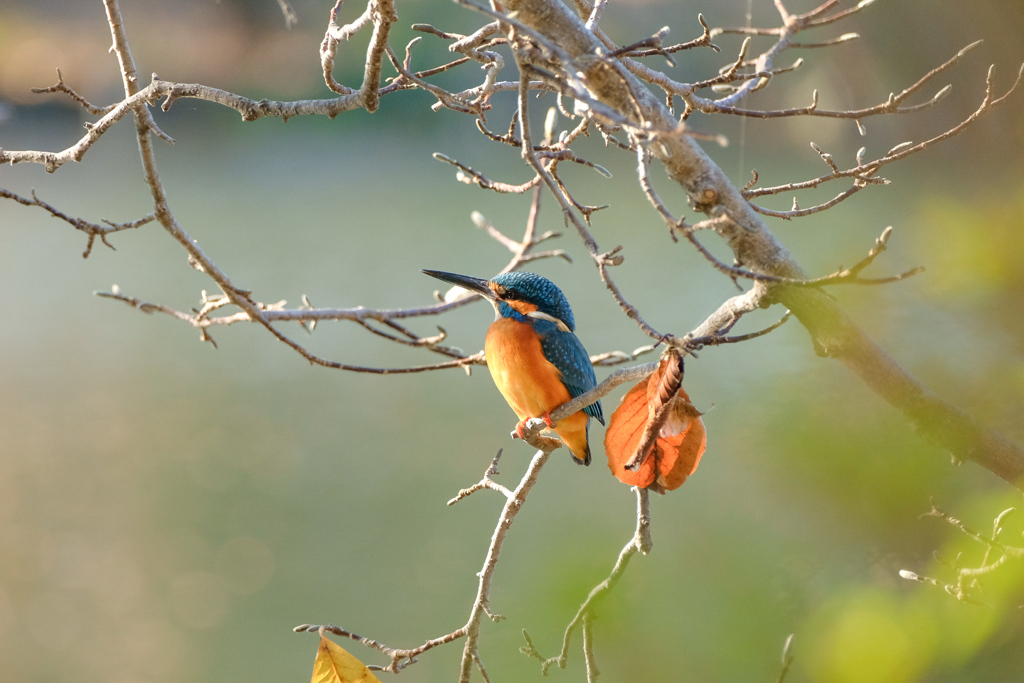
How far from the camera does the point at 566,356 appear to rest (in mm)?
906

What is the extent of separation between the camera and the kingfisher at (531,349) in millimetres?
885

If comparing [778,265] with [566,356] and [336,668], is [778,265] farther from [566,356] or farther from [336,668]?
[336,668]

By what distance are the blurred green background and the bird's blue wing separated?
0.42 metres

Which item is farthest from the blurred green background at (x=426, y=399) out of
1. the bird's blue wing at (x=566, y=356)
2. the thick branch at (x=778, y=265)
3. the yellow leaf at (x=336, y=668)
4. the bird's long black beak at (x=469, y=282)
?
the yellow leaf at (x=336, y=668)

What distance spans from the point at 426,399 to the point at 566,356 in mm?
1977

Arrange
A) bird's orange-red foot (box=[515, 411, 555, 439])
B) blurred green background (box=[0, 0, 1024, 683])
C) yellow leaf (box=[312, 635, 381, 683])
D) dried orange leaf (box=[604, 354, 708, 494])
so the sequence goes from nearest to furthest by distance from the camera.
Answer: dried orange leaf (box=[604, 354, 708, 494]) → yellow leaf (box=[312, 635, 381, 683]) → bird's orange-red foot (box=[515, 411, 555, 439]) → blurred green background (box=[0, 0, 1024, 683])

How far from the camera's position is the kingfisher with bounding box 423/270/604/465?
885 millimetres

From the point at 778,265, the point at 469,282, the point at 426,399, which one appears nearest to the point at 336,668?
the point at 469,282

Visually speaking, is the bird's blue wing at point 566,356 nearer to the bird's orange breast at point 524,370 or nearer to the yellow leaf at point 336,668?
the bird's orange breast at point 524,370

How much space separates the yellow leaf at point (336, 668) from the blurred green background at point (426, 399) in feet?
2.38

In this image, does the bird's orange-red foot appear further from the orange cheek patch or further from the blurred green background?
the blurred green background

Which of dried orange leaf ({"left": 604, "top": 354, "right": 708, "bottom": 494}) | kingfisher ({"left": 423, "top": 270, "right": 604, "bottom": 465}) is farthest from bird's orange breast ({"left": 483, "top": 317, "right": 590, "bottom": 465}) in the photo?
dried orange leaf ({"left": 604, "top": 354, "right": 708, "bottom": 494})

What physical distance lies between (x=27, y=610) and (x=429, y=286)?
175cm

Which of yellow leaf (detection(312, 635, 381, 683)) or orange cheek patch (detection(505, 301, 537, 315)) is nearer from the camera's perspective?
yellow leaf (detection(312, 635, 381, 683))
